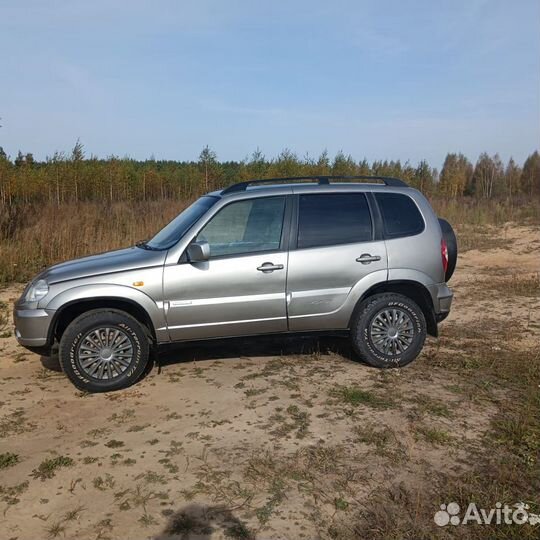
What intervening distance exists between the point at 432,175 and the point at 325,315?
96.3 feet

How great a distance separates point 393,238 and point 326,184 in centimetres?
91

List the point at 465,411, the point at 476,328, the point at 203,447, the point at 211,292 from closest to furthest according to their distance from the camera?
1. the point at 203,447
2. the point at 465,411
3. the point at 211,292
4. the point at 476,328

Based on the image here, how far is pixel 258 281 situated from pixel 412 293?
5.63ft

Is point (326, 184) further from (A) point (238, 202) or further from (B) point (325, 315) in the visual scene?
(B) point (325, 315)

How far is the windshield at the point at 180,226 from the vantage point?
5129 millimetres

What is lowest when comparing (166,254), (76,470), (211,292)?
(76,470)

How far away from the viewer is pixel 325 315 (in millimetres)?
5176

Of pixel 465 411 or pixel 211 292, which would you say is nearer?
pixel 465 411

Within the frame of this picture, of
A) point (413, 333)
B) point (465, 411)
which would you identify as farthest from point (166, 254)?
point (465, 411)

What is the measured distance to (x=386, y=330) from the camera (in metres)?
5.33

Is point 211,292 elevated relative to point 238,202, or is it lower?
lower

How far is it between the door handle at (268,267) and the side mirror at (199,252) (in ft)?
1.73

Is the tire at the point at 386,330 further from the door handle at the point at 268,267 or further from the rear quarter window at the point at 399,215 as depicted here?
the door handle at the point at 268,267

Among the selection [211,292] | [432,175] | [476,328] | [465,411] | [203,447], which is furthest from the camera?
[432,175]
